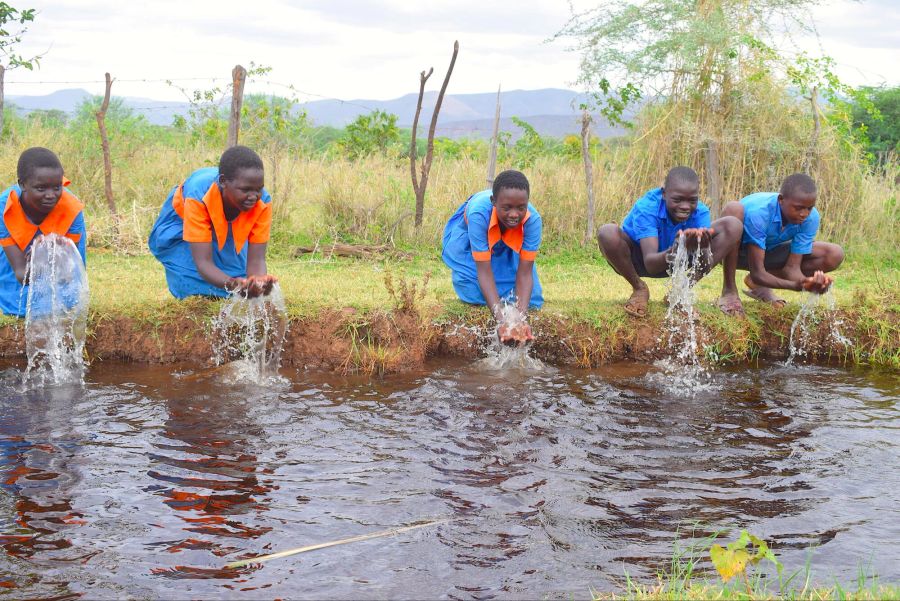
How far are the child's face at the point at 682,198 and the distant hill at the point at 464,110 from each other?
460 cm

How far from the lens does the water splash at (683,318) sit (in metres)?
6.31

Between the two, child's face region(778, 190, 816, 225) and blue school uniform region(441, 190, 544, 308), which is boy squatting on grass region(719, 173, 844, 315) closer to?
child's face region(778, 190, 816, 225)

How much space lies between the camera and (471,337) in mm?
6418

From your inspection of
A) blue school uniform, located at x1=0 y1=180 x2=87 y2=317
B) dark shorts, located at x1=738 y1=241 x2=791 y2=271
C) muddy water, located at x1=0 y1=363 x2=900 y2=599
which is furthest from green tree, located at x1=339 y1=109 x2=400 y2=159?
muddy water, located at x1=0 y1=363 x2=900 y2=599

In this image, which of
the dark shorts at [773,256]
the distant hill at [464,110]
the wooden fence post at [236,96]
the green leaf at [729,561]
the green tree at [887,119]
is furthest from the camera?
the green tree at [887,119]

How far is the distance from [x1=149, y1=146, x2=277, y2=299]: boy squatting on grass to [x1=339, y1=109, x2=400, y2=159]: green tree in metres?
8.18

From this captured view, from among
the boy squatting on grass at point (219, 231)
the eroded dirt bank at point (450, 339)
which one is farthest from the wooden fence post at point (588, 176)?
the boy squatting on grass at point (219, 231)

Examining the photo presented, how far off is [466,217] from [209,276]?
192cm

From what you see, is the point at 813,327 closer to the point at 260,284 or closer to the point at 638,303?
the point at 638,303

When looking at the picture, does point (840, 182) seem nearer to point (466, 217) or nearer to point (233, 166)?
point (466, 217)

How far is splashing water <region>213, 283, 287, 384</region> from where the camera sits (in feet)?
19.5

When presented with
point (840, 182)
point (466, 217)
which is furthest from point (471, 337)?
point (840, 182)

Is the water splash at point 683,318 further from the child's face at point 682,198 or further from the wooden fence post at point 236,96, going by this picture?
the wooden fence post at point 236,96

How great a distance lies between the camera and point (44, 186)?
555 centimetres
